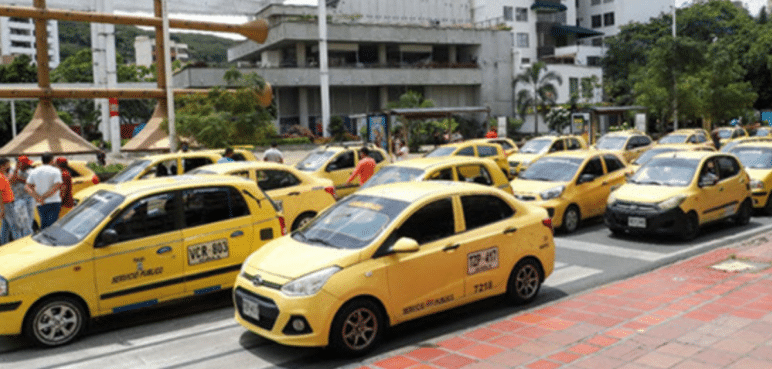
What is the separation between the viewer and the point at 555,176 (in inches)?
536

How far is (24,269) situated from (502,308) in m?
5.07

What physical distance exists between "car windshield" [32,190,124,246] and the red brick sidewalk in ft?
11.4

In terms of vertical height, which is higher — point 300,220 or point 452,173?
point 452,173

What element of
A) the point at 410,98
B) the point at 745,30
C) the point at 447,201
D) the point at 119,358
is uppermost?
the point at 745,30

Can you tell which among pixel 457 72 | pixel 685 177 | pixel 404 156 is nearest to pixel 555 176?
pixel 685 177

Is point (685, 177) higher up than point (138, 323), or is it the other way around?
point (685, 177)

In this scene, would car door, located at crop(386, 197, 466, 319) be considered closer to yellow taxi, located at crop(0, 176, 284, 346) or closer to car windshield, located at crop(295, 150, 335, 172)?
yellow taxi, located at crop(0, 176, 284, 346)

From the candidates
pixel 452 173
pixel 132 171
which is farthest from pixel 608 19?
pixel 132 171

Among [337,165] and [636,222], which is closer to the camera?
[636,222]

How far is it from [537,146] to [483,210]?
16615 millimetres

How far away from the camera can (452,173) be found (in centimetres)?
1227

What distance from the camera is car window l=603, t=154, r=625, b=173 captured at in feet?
47.2

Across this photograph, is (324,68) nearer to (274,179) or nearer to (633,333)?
(274,179)

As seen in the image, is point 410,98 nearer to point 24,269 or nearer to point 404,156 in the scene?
point 404,156
